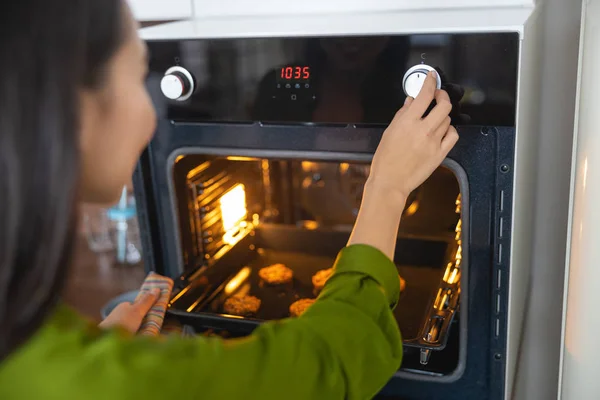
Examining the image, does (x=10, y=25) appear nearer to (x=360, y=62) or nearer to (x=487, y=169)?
(x=360, y=62)

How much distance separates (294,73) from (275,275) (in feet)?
1.44

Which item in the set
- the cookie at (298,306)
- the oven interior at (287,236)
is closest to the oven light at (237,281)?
the oven interior at (287,236)

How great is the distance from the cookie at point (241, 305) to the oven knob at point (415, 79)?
1.59 feet

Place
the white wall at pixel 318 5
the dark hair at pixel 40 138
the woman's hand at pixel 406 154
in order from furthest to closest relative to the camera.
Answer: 1. the white wall at pixel 318 5
2. the woman's hand at pixel 406 154
3. the dark hair at pixel 40 138

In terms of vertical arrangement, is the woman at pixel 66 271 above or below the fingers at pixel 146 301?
above

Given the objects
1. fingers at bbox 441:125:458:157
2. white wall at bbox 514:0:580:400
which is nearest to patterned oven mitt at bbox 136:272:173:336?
fingers at bbox 441:125:458:157

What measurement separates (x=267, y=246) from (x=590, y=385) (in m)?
0.65

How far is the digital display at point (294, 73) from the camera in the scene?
93 cm

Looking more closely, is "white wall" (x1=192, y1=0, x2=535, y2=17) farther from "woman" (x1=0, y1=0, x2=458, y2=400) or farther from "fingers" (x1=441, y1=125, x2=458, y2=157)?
"woman" (x1=0, y1=0, x2=458, y2=400)

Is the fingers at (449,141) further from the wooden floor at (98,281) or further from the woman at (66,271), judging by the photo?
the wooden floor at (98,281)

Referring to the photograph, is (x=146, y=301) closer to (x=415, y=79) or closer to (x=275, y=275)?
(x=275, y=275)

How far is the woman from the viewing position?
1.71ft

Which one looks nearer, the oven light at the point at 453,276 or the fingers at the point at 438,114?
the fingers at the point at 438,114

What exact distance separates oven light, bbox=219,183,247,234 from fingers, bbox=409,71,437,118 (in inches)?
20.5
